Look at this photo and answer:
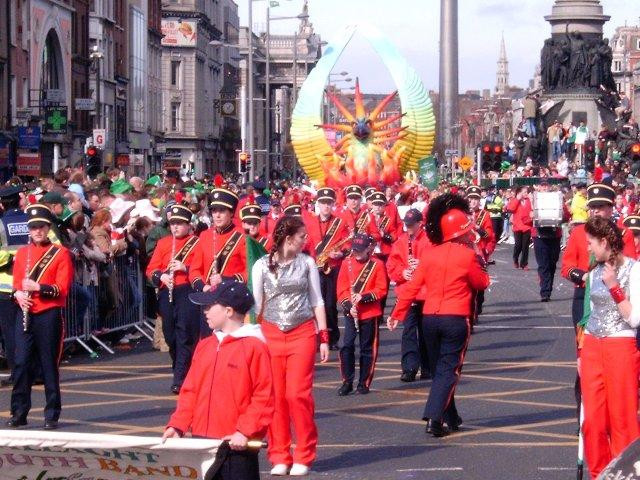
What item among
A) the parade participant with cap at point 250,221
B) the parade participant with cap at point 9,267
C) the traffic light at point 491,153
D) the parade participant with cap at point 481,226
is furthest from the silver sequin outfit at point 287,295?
the traffic light at point 491,153

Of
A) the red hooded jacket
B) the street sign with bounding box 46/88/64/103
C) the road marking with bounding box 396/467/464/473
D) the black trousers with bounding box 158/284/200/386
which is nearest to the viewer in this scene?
the red hooded jacket

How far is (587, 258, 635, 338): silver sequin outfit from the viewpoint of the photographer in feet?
33.4

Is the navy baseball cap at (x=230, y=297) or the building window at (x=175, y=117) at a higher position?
the building window at (x=175, y=117)

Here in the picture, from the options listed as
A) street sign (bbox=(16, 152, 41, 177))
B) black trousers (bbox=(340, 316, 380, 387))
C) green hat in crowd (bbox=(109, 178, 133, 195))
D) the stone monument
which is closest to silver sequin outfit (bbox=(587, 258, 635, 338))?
black trousers (bbox=(340, 316, 380, 387))

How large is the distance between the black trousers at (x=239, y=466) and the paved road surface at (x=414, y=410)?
138 inches

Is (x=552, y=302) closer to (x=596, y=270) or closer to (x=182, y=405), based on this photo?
(x=596, y=270)

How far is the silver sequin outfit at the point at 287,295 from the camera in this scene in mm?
11352

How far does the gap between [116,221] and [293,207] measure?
13.3 ft

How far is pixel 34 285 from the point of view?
13.0 meters

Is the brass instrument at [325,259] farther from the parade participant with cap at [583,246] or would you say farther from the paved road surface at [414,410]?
the parade participant with cap at [583,246]

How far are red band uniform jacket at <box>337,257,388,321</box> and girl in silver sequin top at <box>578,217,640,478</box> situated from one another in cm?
515

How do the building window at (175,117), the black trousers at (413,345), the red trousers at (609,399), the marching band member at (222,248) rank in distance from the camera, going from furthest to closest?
the building window at (175,117) < the black trousers at (413,345) < the marching band member at (222,248) < the red trousers at (609,399)

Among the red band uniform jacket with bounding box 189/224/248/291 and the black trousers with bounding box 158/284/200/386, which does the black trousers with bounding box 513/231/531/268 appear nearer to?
the black trousers with bounding box 158/284/200/386

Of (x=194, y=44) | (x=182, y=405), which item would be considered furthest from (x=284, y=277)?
(x=194, y=44)
